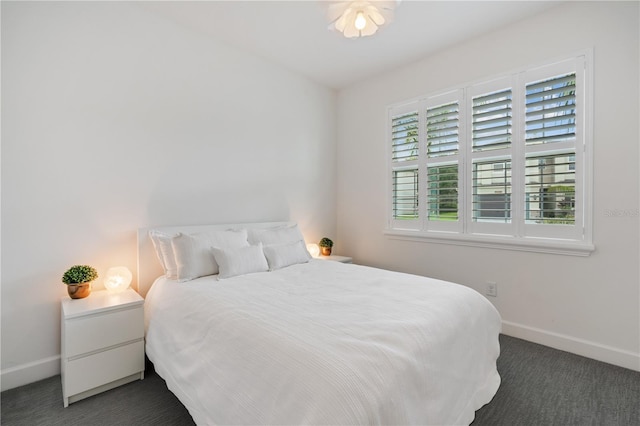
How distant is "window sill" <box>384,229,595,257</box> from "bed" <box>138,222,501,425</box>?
1065 mm

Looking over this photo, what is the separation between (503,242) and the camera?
9.15 feet

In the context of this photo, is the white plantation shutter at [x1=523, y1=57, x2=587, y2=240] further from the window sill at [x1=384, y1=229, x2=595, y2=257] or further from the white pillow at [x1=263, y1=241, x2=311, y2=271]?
the white pillow at [x1=263, y1=241, x2=311, y2=271]

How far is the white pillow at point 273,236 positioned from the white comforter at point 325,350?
0.70m

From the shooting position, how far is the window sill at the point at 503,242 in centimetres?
243

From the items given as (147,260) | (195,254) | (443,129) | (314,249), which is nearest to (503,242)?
(443,129)

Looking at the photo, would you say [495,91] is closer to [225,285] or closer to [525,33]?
[525,33]

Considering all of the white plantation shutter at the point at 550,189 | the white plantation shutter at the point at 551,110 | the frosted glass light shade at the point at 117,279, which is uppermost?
the white plantation shutter at the point at 551,110

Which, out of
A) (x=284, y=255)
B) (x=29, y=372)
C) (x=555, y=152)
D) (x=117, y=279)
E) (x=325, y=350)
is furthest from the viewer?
(x=284, y=255)

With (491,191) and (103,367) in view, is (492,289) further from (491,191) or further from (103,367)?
(103,367)

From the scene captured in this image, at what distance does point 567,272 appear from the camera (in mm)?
2488

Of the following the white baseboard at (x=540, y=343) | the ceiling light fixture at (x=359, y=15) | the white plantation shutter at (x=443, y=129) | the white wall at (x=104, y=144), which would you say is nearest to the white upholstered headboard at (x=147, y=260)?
the white wall at (x=104, y=144)

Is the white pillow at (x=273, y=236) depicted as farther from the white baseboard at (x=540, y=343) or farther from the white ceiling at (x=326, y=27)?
the white ceiling at (x=326, y=27)

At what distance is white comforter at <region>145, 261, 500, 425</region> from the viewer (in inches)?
43.7

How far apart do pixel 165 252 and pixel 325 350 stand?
1726 millimetres
